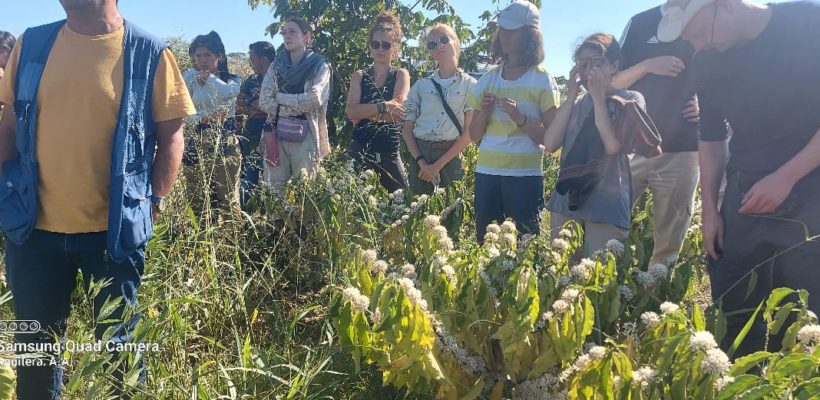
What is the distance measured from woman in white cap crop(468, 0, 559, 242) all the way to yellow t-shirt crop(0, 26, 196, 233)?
5.71 ft

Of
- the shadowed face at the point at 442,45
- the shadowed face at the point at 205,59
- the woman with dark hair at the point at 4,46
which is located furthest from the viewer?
the shadowed face at the point at 205,59

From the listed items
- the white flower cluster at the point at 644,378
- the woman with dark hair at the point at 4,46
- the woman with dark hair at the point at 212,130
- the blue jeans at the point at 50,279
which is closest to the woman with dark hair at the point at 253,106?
the woman with dark hair at the point at 212,130

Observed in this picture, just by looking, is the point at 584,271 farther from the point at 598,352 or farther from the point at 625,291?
the point at 598,352

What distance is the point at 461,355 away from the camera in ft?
5.62

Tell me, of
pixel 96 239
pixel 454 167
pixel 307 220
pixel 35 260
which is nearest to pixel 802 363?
pixel 96 239

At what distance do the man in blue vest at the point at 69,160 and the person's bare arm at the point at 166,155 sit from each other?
76 mm

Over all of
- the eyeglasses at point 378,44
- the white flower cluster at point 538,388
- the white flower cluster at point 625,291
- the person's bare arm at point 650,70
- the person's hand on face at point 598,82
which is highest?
the eyeglasses at point 378,44

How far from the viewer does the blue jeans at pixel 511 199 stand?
2.96m

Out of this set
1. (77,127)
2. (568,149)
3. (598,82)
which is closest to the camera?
(77,127)

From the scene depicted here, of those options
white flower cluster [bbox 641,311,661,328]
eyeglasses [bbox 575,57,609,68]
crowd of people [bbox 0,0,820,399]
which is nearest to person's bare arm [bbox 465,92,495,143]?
crowd of people [bbox 0,0,820,399]

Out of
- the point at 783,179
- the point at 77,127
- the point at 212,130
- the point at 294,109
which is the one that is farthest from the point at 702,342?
the point at 294,109

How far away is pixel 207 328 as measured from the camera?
2533mm

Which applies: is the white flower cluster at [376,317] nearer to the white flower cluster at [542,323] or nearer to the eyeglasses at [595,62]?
the white flower cluster at [542,323]

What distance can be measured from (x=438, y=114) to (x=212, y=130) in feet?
4.60
